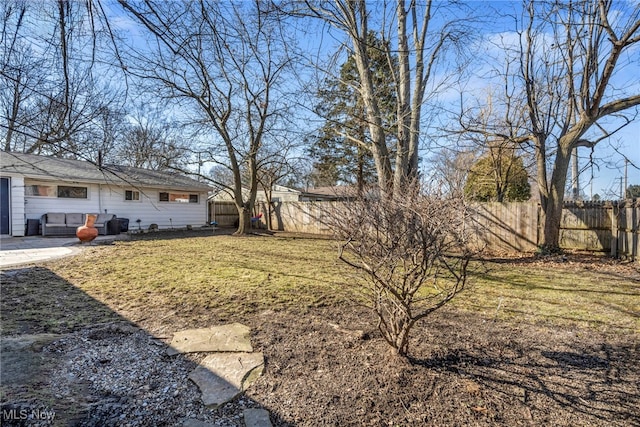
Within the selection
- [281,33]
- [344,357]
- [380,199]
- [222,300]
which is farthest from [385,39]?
[344,357]

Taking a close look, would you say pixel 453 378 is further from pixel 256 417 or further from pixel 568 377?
pixel 256 417

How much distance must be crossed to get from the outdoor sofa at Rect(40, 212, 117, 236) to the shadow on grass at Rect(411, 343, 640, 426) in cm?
1328

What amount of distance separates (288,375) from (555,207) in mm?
8594

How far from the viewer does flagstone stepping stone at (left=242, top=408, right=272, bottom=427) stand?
1838 millimetres

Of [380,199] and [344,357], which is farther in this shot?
[380,199]

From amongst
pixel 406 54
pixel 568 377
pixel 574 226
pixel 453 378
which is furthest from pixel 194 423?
pixel 574 226

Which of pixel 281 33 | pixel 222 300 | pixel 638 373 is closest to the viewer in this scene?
pixel 638 373

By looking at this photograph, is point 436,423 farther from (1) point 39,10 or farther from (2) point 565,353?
(1) point 39,10

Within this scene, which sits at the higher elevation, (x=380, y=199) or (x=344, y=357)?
(x=380, y=199)

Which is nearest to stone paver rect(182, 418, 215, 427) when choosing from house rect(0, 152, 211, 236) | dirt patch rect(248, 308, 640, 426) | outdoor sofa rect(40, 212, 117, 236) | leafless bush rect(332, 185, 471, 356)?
dirt patch rect(248, 308, 640, 426)

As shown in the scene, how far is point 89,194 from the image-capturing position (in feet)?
41.1

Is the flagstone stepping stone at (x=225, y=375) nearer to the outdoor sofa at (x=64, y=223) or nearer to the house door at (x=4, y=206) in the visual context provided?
the outdoor sofa at (x=64, y=223)

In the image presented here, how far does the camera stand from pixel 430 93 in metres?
7.92

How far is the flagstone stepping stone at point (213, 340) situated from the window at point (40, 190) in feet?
39.0
